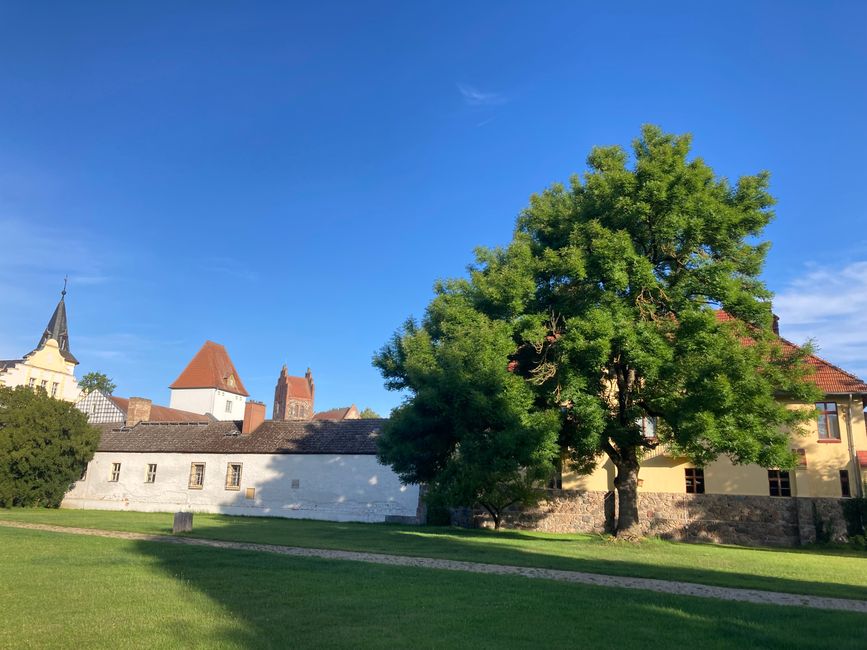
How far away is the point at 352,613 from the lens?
25.9 ft

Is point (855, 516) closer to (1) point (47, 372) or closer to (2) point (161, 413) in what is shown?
(2) point (161, 413)

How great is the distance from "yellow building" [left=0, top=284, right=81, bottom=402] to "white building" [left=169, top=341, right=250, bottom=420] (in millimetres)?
11596

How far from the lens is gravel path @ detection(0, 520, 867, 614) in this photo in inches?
385

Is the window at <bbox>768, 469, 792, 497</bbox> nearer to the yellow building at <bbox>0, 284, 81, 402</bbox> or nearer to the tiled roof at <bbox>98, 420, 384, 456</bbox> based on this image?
the tiled roof at <bbox>98, 420, 384, 456</bbox>

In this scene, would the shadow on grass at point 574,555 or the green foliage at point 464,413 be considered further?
the green foliage at point 464,413

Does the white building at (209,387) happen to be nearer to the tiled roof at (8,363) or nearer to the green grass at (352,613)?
the tiled roof at (8,363)

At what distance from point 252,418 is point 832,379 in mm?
28938

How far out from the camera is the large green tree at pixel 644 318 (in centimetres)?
1752

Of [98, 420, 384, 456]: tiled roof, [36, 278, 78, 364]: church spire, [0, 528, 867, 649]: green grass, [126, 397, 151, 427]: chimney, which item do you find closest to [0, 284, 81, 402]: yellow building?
[36, 278, 78, 364]: church spire

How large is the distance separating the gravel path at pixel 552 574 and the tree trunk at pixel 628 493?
8.86 metres

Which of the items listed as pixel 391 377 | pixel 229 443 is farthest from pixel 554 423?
pixel 229 443

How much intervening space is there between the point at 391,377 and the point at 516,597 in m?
14.5

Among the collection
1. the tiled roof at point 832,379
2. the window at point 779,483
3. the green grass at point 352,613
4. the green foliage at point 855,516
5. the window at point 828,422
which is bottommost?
the green grass at point 352,613

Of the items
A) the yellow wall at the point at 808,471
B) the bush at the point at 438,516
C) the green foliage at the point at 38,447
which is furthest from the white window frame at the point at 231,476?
the yellow wall at the point at 808,471
